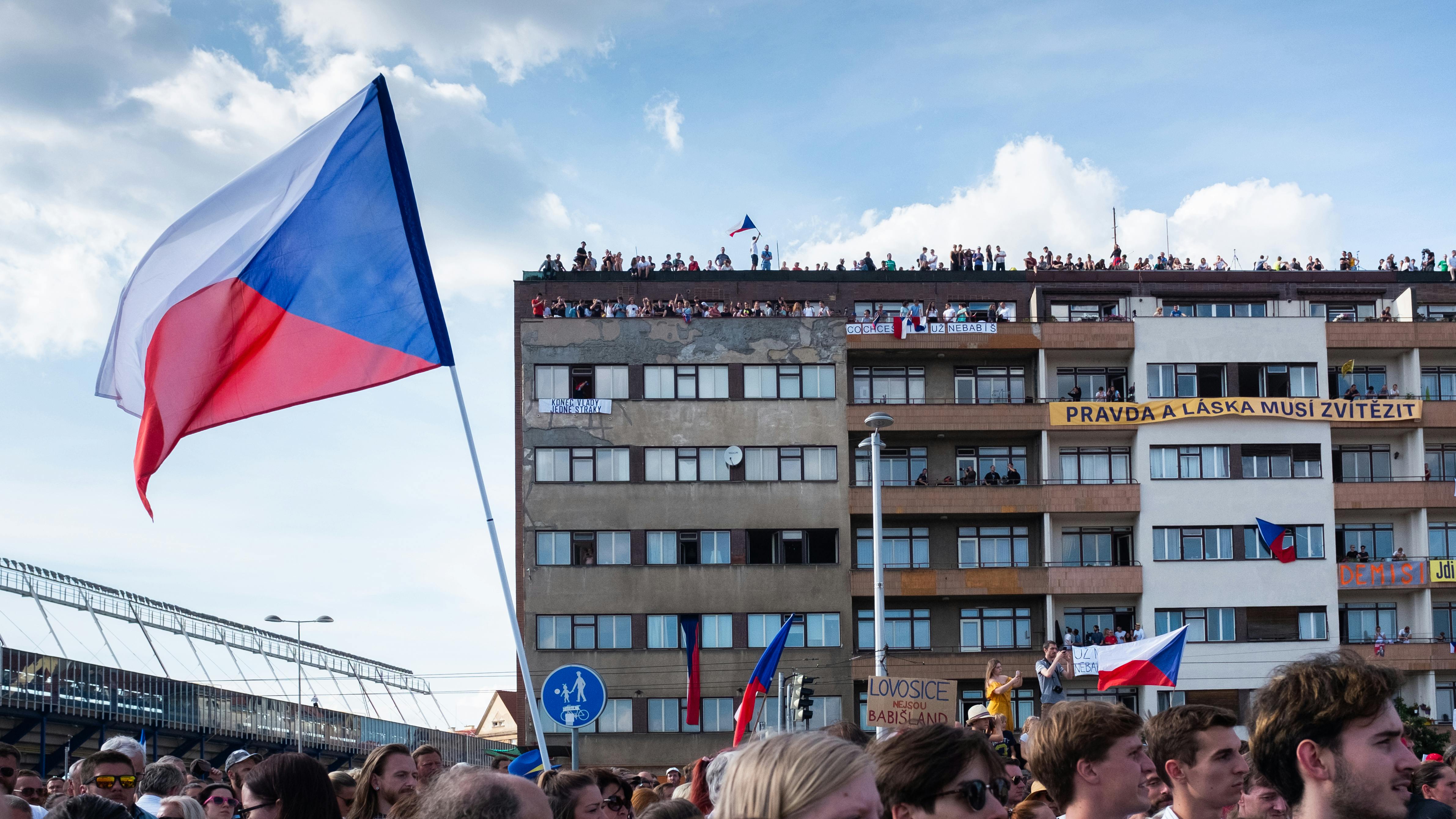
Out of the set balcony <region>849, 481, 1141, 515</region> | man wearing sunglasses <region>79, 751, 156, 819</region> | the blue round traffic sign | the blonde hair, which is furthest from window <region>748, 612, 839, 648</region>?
the blonde hair

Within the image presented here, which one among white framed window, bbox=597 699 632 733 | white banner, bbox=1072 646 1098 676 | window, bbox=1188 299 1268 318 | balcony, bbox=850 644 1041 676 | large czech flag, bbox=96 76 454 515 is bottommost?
white framed window, bbox=597 699 632 733

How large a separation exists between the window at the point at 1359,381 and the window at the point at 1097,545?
932cm

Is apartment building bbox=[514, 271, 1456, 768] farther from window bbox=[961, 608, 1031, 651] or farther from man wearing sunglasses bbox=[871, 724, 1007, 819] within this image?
man wearing sunglasses bbox=[871, 724, 1007, 819]

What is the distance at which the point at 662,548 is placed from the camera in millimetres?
55281

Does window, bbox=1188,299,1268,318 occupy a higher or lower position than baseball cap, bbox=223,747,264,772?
higher

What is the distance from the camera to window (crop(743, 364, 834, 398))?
5634 cm

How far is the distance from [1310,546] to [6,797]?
53886mm

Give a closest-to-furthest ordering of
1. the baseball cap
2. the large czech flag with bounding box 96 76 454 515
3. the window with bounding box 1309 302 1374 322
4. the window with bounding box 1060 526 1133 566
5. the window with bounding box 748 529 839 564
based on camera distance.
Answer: the large czech flag with bounding box 96 76 454 515
the baseball cap
the window with bounding box 748 529 839 564
the window with bounding box 1060 526 1133 566
the window with bounding box 1309 302 1374 322

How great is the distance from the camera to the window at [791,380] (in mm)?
56344

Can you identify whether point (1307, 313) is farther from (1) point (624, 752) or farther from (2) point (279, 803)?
(2) point (279, 803)

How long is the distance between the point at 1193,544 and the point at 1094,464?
14.7ft

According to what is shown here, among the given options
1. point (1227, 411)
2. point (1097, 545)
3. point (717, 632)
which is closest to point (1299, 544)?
point (1227, 411)

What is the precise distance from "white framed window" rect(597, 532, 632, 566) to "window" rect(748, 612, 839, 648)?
4945 millimetres

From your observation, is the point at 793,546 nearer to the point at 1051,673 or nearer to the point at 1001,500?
the point at 1001,500
